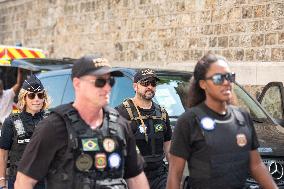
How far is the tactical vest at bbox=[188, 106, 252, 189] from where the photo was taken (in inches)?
129

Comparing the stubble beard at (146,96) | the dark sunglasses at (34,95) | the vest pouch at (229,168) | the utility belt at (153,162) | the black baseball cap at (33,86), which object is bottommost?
the utility belt at (153,162)

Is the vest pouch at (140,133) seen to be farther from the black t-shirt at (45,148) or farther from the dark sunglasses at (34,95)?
the black t-shirt at (45,148)

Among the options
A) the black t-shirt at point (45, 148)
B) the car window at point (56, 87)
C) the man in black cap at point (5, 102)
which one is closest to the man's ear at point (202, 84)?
the black t-shirt at point (45, 148)

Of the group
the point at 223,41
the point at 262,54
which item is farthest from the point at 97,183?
the point at 223,41

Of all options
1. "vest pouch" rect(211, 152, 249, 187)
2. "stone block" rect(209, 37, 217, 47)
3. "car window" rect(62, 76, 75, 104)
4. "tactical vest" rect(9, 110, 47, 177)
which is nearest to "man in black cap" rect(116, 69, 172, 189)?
"tactical vest" rect(9, 110, 47, 177)

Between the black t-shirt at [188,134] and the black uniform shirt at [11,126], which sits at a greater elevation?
the black t-shirt at [188,134]

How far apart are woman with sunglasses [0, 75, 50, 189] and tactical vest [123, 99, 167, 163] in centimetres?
75

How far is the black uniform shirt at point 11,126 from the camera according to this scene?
4.58 m

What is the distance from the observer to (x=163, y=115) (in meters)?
4.97

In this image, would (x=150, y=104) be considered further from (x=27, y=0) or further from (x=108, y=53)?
(x=27, y=0)

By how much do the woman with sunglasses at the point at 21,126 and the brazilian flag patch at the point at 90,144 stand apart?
1.46 metres

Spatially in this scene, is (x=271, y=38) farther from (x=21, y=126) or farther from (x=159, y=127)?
(x=21, y=126)

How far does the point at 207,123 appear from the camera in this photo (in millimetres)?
3332

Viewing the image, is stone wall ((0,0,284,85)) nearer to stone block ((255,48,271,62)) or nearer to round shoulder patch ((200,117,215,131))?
stone block ((255,48,271,62))
